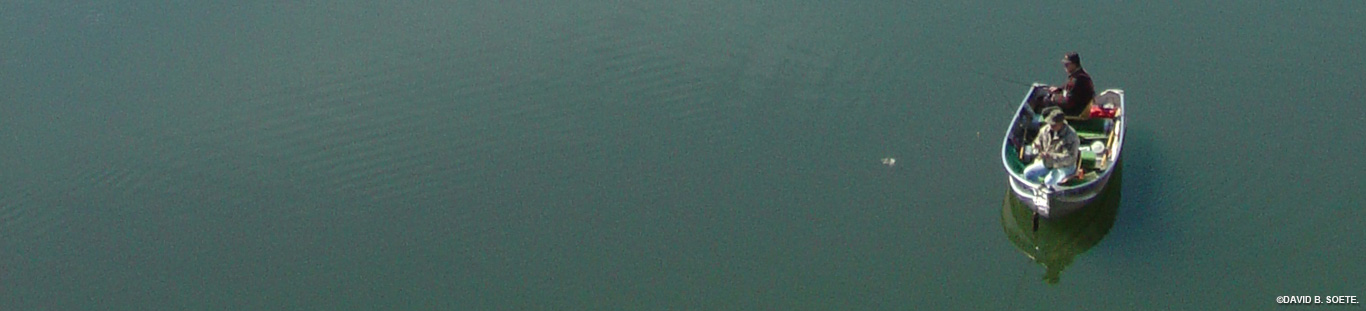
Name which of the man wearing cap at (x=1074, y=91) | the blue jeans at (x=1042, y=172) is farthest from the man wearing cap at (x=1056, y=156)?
the man wearing cap at (x=1074, y=91)

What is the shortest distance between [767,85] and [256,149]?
188 inches

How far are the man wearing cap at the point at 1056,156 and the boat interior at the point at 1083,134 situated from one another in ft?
0.29

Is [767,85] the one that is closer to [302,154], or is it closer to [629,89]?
[629,89]

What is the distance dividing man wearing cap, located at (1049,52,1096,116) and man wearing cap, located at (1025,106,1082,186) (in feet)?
1.97

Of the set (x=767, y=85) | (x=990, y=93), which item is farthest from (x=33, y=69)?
(x=990, y=93)

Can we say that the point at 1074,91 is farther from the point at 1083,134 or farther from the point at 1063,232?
the point at 1063,232

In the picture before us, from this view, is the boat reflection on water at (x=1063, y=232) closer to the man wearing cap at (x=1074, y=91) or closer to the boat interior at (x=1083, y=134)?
the boat interior at (x=1083, y=134)

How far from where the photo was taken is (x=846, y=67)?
1155 centimetres

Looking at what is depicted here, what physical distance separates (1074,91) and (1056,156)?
84 centimetres

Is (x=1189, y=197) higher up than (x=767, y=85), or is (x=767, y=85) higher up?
(x=767, y=85)

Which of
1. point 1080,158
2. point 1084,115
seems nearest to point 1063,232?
point 1080,158

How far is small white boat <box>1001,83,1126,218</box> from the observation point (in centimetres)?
917

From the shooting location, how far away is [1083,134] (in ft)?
32.6

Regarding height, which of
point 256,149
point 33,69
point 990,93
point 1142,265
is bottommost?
point 1142,265
